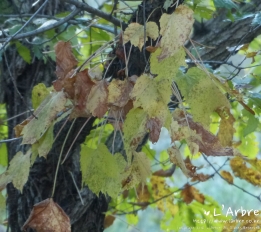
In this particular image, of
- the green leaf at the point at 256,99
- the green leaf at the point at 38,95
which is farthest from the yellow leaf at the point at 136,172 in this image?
the green leaf at the point at 256,99

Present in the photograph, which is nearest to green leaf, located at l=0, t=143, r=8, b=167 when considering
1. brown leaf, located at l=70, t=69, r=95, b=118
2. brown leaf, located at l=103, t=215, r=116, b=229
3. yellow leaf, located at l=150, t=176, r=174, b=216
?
brown leaf, located at l=103, t=215, r=116, b=229

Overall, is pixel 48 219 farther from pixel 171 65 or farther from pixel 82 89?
pixel 171 65

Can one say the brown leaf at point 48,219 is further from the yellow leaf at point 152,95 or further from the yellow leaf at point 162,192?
the yellow leaf at point 162,192

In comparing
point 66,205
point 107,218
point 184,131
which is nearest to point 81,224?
point 66,205

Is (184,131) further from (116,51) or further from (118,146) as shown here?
(118,146)

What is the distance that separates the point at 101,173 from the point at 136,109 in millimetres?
133

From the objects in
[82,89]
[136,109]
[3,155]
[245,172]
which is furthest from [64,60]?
[245,172]

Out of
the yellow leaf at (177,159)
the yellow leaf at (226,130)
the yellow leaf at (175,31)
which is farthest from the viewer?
the yellow leaf at (226,130)

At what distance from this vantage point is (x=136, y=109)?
65 centimetres

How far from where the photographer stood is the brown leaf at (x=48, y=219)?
0.70 meters

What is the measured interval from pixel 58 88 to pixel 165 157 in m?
1.04

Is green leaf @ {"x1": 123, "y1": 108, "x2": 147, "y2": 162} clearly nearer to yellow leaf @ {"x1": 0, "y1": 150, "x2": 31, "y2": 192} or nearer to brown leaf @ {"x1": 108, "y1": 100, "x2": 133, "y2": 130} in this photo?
brown leaf @ {"x1": 108, "y1": 100, "x2": 133, "y2": 130}

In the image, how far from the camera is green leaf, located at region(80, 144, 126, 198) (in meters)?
0.71

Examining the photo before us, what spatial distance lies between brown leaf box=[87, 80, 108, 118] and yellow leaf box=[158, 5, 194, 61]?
0.16m
